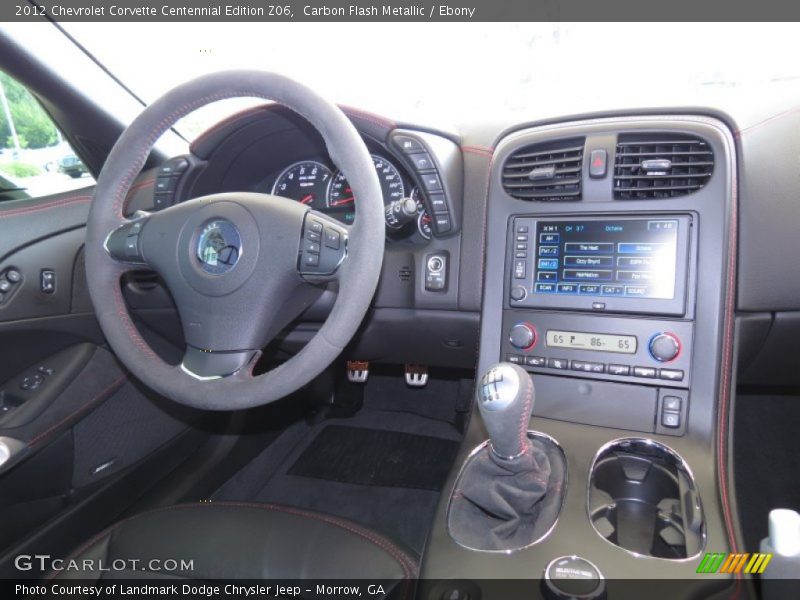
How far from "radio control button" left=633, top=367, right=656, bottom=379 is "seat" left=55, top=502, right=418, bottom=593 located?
0.56m

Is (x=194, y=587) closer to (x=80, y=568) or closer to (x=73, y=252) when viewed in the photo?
(x=80, y=568)

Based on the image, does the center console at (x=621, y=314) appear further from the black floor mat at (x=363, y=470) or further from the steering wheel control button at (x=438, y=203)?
the black floor mat at (x=363, y=470)

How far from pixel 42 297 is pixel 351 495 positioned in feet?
3.67

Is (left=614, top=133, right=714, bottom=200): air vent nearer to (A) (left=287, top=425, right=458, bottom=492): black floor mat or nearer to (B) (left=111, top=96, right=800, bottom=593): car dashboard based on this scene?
(B) (left=111, top=96, right=800, bottom=593): car dashboard

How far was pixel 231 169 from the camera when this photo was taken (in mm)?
1658

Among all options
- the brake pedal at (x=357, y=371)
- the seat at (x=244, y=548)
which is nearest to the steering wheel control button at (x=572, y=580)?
the seat at (x=244, y=548)

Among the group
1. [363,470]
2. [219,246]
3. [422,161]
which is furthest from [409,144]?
[363,470]

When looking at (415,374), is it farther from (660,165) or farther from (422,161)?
(660,165)

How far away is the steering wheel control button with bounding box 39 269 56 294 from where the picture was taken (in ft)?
4.87

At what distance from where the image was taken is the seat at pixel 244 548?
1.07 m

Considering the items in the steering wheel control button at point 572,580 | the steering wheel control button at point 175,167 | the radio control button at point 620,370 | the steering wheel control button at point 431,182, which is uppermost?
the steering wheel control button at point 175,167

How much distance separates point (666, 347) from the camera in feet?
3.68

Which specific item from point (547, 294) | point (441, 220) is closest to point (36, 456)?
point (441, 220)

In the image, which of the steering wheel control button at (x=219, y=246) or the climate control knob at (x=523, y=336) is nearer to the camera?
the steering wheel control button at (x=219, y=246)
